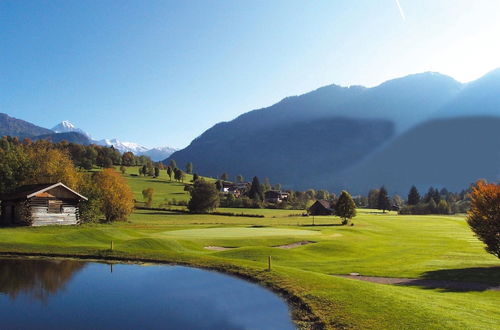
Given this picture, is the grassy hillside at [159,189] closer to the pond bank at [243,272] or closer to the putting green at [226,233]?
the putting green at [226,233]

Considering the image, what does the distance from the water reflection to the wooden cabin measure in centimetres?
2458

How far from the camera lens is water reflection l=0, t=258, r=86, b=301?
63.4 ft

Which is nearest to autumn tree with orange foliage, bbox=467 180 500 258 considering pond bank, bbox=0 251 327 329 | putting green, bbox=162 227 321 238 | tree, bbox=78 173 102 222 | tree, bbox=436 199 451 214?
pond bank, bbox=0 251 327 329

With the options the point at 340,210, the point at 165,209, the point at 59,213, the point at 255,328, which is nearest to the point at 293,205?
the point at 165,209

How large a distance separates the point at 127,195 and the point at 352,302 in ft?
216

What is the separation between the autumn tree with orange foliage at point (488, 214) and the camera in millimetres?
33750

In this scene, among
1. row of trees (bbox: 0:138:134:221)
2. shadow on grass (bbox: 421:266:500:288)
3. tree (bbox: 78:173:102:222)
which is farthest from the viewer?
row of trees (bbox: 0:138:134:221)

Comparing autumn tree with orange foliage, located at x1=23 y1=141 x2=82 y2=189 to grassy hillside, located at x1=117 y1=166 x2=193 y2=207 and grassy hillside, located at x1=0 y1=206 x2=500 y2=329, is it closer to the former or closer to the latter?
grassy hillside, located at x1=0 y1=206 x2=500 y2=329

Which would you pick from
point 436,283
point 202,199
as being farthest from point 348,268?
point 202,199

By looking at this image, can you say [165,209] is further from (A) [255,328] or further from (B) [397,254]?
(A) [255,328]

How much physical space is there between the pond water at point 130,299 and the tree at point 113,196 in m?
46.9

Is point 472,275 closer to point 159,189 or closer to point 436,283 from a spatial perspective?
point 436,283

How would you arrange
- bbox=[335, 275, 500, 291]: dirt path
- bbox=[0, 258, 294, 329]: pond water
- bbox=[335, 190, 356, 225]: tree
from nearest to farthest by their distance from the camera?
bbox=[0, 258, 294, 329]: pond water
bbox=[335, 275, 500, 291]: dirt path
bbox=[335, 190, 356, 225]: tree

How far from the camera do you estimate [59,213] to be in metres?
52.6
